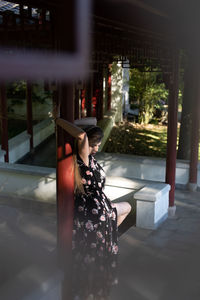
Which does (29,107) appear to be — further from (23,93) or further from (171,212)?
(23,93)

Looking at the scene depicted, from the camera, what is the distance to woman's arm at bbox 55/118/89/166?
3.32m

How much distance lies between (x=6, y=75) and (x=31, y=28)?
931 cm

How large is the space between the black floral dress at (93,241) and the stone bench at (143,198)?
2.42 meters

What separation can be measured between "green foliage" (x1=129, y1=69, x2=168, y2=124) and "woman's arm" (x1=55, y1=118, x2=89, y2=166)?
1689cm

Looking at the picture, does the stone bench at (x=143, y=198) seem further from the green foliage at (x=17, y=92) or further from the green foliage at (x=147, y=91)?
the green foliage at (x=147, y=91)

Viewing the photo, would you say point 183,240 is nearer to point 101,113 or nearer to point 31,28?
point 31,28

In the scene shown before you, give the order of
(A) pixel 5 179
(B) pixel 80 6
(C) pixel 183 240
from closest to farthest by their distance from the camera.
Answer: (B) pixel 80 6, (C) pixel 183 240, (A) pixel 5 179

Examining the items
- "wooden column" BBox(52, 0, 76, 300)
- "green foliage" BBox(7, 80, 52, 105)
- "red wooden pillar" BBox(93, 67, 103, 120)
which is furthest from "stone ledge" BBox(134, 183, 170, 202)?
"green foliage" BBox(7, 80, 52, 105)

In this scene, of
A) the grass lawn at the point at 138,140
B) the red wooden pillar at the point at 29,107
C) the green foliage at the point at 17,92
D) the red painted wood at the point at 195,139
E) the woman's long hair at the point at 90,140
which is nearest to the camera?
the woman's long hair at the point at 90,140

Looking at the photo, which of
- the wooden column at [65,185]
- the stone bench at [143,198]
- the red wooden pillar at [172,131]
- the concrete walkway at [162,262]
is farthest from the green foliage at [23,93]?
the wooden column at [65,185]

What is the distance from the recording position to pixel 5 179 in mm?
8047

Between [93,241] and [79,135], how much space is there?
1.12 metres

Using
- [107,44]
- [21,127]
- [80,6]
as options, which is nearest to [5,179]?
[107,44]

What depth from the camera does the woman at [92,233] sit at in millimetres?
3781
